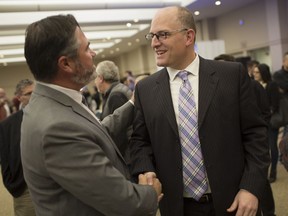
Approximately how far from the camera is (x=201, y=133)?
1523 millimetres

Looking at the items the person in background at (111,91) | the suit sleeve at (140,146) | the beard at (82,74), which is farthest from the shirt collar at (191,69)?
the person in background at (111,91)

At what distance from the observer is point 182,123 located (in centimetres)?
158

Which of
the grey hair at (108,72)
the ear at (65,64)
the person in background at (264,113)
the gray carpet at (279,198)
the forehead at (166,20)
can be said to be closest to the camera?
the ear at (65,64)

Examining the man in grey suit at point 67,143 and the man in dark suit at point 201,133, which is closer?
the man in grey suit at point 67,143

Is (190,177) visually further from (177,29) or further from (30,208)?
(30,208)

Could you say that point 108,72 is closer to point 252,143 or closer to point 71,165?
point 252,143

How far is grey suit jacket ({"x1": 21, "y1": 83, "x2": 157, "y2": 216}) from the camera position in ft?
3.50

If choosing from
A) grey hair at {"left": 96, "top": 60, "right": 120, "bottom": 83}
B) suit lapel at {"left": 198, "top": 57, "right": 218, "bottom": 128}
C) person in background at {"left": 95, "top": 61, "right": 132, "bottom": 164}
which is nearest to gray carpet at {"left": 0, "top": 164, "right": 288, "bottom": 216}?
person in background at {"left": 95, "top": 61, "right": 132, "bottom": 164}

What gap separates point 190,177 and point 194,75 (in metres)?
0.54

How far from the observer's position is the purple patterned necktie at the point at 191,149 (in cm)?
156

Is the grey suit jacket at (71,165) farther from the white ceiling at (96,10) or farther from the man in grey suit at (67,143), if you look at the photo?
the white ceiling at (96,10)

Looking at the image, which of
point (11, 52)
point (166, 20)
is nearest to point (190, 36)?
point (166, 20)

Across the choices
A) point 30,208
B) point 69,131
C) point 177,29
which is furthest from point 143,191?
point 30,208

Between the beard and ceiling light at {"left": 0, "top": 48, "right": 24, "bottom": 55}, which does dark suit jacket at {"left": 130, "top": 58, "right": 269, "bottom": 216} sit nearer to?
the beard
